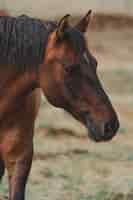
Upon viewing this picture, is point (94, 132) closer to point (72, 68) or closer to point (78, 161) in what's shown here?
point (72, 68)

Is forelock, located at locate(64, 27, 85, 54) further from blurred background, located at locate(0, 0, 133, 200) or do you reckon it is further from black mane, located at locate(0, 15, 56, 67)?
blurred background, located at locate(0, 0, 133, 200)

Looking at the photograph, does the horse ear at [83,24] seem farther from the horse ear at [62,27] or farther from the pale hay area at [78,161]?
the pale hay area at [78,161]

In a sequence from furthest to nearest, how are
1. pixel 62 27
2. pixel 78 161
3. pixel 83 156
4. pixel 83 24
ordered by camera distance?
1. pixel 83 156
2. pixel 78 161
3. pixel 83 24
4. pixel 62 27

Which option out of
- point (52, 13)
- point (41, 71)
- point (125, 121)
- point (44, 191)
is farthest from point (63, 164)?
point (52, 13)

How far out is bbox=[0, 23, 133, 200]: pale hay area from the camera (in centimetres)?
544

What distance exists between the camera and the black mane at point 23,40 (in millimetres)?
3676

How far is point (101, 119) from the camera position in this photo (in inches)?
143

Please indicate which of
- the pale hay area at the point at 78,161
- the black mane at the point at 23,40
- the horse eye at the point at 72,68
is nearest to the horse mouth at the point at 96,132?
the horse eye at the point at 72,68

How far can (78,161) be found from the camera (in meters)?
6.41

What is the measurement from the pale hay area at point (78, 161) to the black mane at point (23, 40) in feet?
5.89

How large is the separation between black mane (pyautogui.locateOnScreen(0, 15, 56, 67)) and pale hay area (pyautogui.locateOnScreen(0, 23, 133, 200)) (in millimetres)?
1796

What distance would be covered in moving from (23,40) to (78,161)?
2.87m

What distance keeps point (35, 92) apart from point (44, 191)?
1597 mm

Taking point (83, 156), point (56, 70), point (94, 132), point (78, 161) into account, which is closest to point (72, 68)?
point (56, 70)
